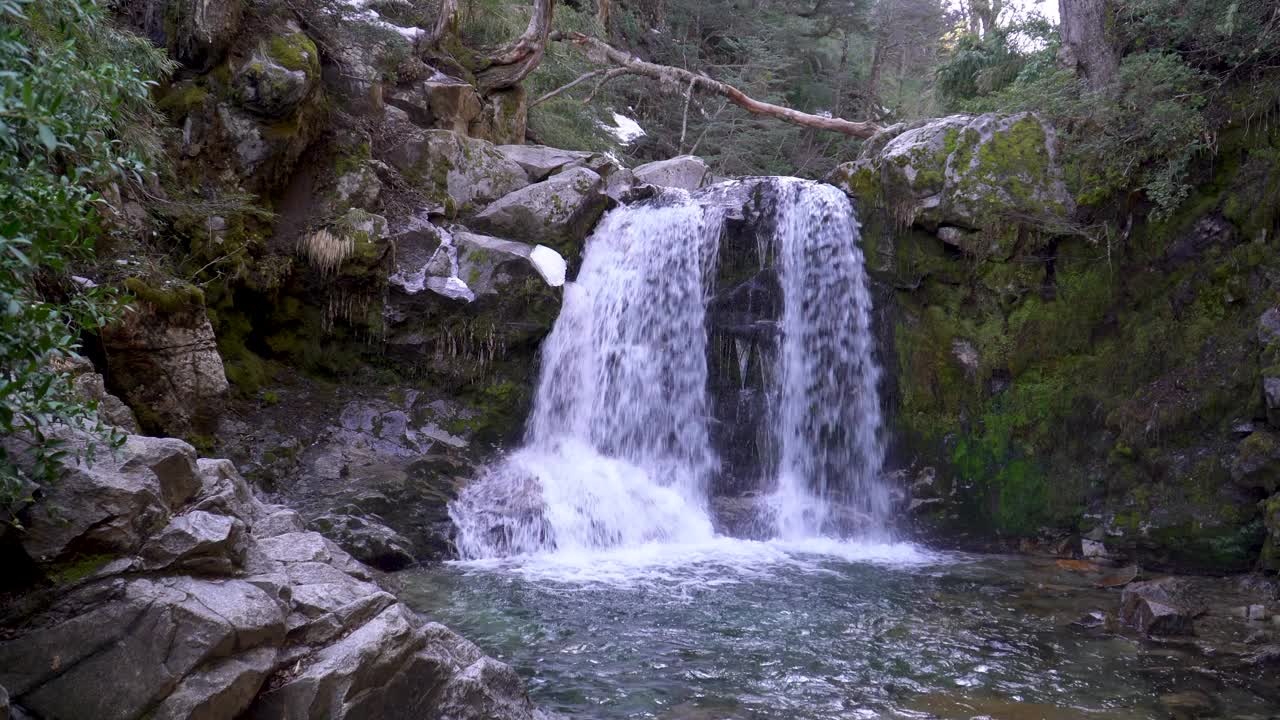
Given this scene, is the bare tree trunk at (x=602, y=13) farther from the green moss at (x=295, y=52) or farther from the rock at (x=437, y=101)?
the green moss at (x=295, y=52)

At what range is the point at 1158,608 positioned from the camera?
6.59 meters

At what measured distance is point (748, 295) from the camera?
1109 centimetres

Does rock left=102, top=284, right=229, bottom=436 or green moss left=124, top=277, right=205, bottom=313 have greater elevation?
green moss left=124, top=277, right=205, bottom=313

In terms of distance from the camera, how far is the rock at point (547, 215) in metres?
11.0

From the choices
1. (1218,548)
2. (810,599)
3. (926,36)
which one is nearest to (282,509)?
(810,599)

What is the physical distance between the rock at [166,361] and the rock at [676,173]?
8290mm

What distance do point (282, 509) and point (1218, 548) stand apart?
8439mm

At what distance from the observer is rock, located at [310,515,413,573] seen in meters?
8.03

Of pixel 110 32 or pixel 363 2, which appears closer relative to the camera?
pixel 110 32

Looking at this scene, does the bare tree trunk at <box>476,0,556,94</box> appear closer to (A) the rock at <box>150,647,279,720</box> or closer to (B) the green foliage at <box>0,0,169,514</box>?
(B) the green foliage at <box>0,0,169,514</box>

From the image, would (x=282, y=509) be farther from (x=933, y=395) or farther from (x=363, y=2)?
(x=363, y=2)

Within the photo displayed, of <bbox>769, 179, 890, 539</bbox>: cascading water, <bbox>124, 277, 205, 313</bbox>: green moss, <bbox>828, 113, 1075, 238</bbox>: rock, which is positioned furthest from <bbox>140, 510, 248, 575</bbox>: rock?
<bbox>828, 113, 1075, 238</bbox>: rock

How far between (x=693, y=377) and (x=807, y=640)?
5011 mm

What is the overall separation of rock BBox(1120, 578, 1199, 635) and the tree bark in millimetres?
9668
